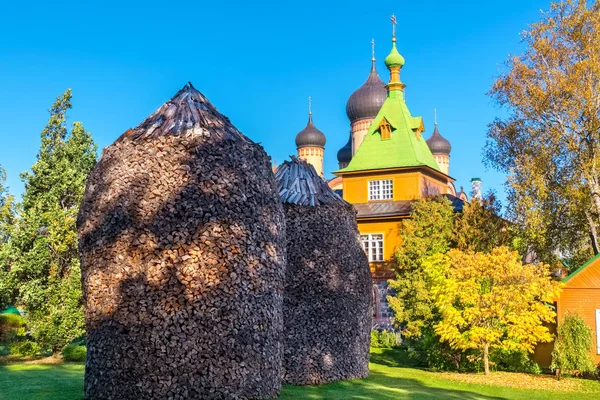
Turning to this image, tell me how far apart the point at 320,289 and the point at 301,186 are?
8.50 feet

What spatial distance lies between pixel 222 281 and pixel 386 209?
23701 mm

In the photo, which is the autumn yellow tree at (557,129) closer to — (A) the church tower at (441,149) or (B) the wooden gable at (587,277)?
(B) the wooden gable at (587,277)

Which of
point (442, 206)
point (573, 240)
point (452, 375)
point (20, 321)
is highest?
point (442, 206)

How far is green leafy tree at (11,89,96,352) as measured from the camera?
19734mm

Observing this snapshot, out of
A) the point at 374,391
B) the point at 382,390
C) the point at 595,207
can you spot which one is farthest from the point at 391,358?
the point at 374,391

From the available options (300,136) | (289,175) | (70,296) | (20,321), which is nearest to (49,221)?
(70,296)

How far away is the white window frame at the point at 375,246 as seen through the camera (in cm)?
3244

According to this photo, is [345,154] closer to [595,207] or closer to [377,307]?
[377,307]

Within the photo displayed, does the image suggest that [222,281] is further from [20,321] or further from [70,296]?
[20,321]

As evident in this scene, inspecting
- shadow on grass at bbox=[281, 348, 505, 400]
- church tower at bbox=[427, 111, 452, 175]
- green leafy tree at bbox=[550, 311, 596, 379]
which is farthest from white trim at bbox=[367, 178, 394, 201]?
church tower at bbox=[427, 111, 452, 175]

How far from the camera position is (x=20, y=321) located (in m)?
23.2

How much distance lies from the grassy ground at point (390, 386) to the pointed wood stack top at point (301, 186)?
4.26 m

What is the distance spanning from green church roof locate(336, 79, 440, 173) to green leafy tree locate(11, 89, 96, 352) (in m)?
16.6

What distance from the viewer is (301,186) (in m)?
15.4
